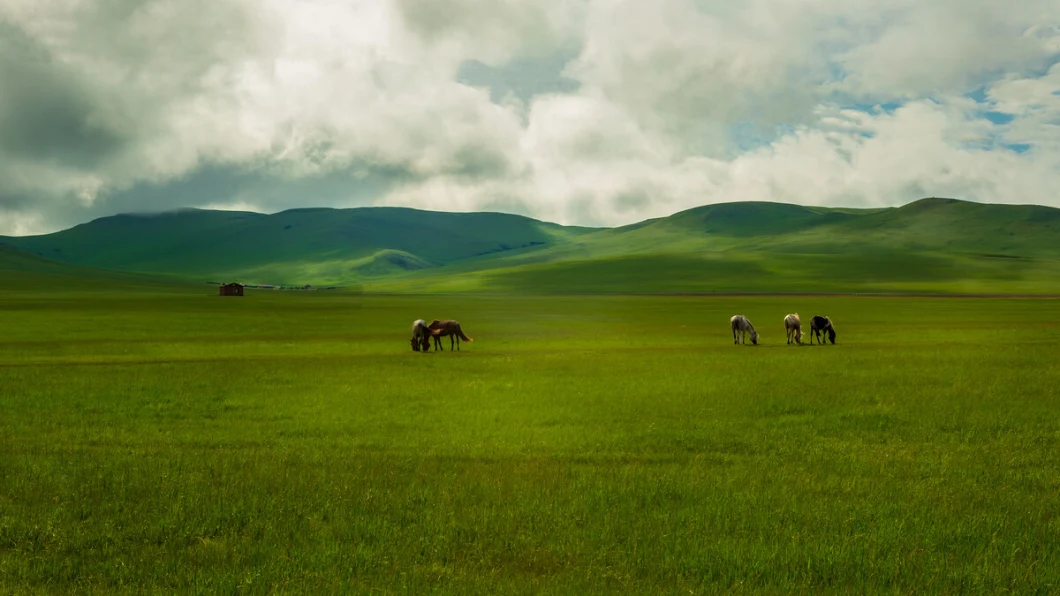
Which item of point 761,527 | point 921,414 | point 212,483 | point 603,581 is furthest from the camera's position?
point 921,414

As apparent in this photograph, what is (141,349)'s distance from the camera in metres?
43.1

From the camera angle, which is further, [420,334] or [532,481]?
[420,334]

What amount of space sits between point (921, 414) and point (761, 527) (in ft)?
37.8

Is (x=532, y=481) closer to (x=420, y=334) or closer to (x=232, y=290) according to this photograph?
(x=420, y=334)

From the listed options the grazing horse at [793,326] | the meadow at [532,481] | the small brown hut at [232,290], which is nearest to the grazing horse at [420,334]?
the meadow at [532,481]

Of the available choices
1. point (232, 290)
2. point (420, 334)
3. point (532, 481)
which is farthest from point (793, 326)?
point (232, 290)

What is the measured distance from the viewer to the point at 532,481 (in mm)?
12414

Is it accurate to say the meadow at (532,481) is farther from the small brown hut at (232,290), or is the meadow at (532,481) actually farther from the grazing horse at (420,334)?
the small brown hut at (232,290)

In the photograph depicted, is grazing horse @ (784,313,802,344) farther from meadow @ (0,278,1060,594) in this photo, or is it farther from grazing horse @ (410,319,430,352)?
grazing horse @ (410,319,430,352)

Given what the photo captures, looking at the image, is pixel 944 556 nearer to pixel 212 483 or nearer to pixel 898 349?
pixel 212 483

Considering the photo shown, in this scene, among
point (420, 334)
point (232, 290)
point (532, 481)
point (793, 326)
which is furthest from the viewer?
point (232, 290)

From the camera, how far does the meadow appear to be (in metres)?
8.72

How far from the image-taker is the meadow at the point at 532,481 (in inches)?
343

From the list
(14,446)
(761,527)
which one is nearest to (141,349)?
(14,446)
